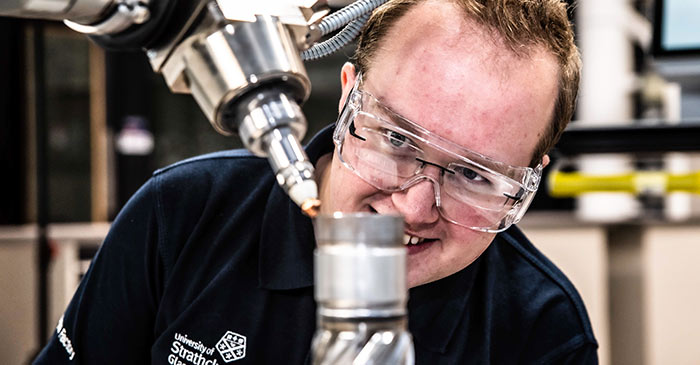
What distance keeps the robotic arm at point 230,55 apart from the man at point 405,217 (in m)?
0.44

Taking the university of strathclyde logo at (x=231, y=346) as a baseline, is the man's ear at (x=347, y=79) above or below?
above

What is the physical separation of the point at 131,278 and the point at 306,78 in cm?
76

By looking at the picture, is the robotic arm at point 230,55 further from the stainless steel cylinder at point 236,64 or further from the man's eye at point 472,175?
the man's eye at point 472,175

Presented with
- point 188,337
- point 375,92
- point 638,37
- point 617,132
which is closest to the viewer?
point 375,92

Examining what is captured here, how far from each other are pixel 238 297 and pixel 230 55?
0.71m

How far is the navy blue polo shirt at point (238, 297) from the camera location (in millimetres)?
1119

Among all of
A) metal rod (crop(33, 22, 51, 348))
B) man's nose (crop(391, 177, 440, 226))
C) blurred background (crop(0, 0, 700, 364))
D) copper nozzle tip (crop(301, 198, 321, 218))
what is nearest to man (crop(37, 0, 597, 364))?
man's nose (crop(391, 177, 440, 226))

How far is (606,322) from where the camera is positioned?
2592mm

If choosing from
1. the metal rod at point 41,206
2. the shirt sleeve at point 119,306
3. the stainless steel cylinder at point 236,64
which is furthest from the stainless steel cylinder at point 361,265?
the metal rod at point 41,206

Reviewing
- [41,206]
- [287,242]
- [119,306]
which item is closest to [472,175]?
[287,242]

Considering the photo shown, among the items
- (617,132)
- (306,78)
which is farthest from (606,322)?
(306,78)

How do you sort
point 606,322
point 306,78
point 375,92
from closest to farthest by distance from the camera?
point 306,78 < point 375,92 < point 606,322

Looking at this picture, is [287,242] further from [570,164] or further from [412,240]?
[570,164]

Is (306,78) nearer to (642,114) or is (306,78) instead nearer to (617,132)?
(617,132)
